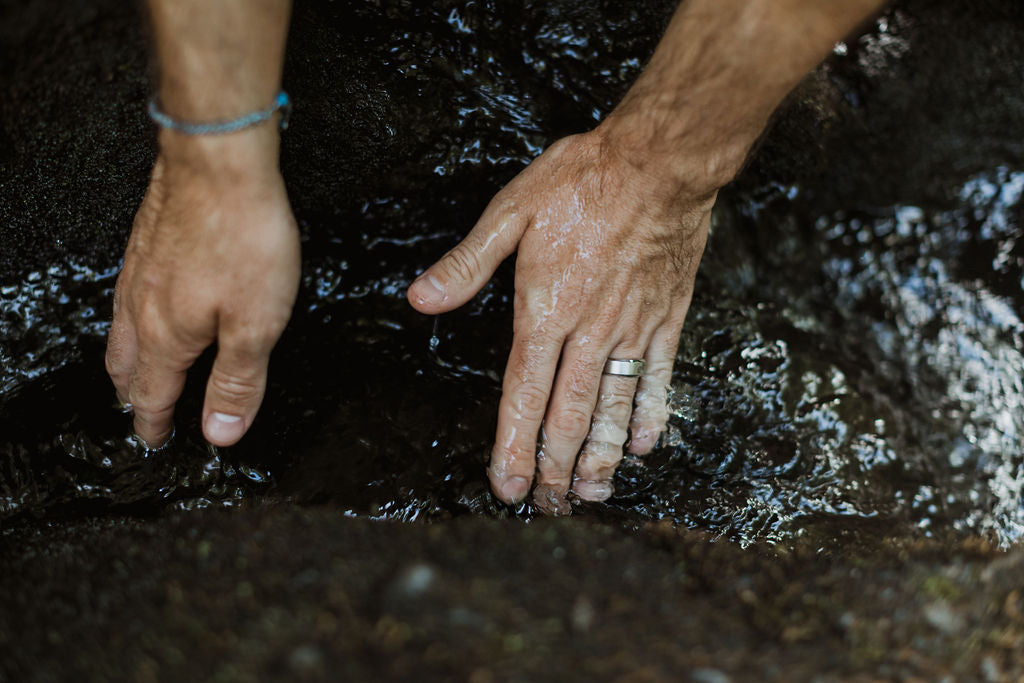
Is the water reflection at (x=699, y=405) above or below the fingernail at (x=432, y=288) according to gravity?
below

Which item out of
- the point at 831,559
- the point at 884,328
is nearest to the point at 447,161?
the point at 831,559

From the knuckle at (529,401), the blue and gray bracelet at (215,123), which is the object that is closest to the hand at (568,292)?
the knuckle at (529,401)

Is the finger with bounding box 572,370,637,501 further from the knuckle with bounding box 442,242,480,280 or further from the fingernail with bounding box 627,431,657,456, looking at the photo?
the knuckle with bounding box 442,242,480,280

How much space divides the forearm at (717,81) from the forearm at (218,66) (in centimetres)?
86

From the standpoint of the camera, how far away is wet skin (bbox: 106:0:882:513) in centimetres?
140

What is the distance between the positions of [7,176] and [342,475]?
43.2 inches

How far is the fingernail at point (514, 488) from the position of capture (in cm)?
182

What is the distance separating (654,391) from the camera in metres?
1.97

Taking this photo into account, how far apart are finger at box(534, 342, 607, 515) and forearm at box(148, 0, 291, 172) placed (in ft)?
2.82

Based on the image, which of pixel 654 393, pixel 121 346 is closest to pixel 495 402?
pixel 654 393

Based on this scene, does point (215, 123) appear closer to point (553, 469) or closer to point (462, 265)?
point (462, 265)

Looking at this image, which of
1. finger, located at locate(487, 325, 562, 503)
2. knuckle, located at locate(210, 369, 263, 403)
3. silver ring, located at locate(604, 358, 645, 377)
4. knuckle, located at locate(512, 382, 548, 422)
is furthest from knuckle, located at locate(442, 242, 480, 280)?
knuckle, located at locate(210, 369, 263, 403)

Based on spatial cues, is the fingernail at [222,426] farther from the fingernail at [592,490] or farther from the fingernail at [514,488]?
the fingernail at [592,490]

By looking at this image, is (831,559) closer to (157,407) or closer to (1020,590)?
(1020,590)
